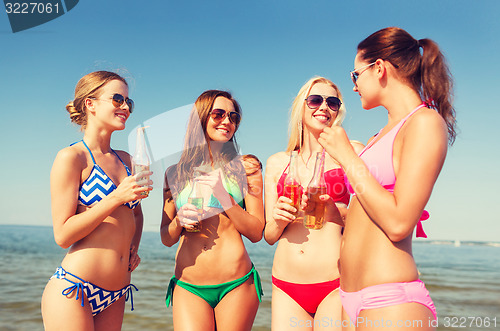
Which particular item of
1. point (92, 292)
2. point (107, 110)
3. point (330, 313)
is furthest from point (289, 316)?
point (107, 110)

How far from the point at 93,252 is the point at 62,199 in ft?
1.79

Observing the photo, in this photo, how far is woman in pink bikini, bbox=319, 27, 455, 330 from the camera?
7.35ft

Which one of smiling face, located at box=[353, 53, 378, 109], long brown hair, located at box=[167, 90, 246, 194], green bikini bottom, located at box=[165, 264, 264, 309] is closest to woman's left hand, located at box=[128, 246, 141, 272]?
green bikini bottom, located at box=[165, 264, 264, 309]

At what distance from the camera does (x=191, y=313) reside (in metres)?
3.87

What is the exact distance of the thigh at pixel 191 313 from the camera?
12.5 feet

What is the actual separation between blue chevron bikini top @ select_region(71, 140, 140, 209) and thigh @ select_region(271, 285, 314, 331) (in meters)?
2.02

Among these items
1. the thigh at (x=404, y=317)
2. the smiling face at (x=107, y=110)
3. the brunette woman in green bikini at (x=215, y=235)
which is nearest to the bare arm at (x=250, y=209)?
→ the brunette woman in green bikini at (x=215, y=235)

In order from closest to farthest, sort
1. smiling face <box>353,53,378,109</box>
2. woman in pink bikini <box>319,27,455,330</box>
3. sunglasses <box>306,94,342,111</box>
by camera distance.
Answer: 1. woman in pink bikini <box>319,27,455,330</box>
2. smiling face <box>353,53,378,109</box>
3. sunglasses <box>306,94,342,111</box>

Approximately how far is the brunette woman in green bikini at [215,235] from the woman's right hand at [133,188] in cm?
52

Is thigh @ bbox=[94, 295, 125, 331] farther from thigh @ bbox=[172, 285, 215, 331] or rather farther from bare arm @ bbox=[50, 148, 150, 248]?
bare arm @ bbox=[50, 148, 150, 248]

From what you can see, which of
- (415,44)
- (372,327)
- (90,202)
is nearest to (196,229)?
(90,202)

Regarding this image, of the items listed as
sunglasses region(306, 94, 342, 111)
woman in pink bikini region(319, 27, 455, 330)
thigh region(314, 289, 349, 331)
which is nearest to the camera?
woman in pink bikini region(319, 27, 455, 330)

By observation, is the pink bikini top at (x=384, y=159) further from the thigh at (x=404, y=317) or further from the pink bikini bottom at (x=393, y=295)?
the thigh at (x=404, y=317)

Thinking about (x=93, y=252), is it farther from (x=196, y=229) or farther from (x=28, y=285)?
(x=28, y=285)
